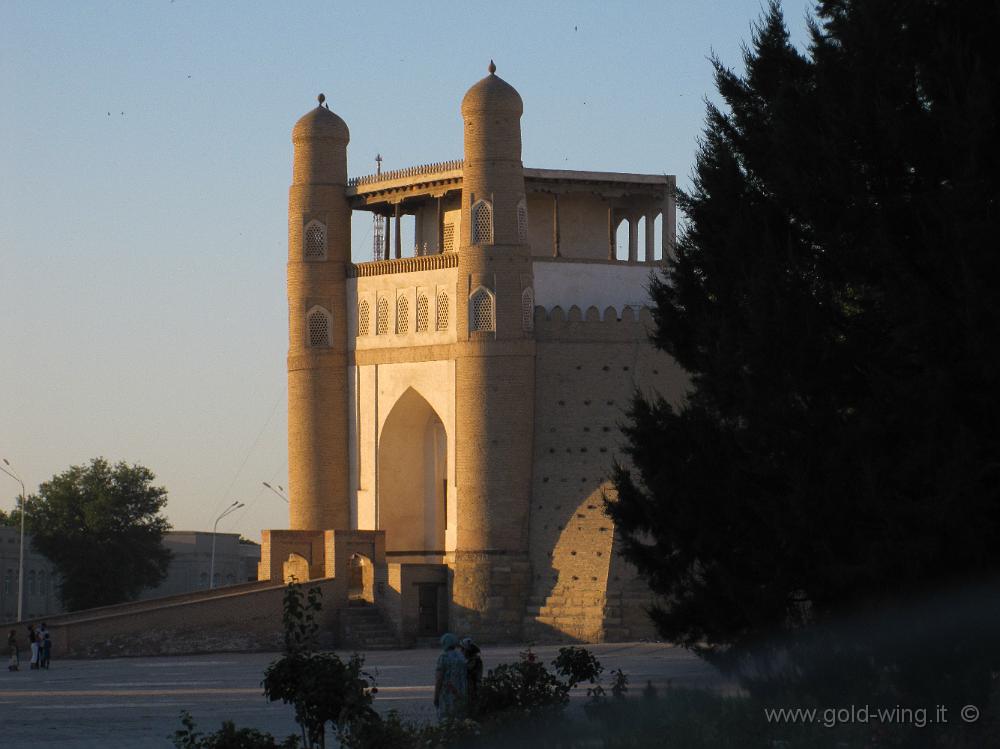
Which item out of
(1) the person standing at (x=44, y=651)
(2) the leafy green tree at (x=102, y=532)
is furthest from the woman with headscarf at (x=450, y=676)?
(2) the leafy green tree at (x=102, y=532)

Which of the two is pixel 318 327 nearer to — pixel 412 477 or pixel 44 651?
pixel 412 477

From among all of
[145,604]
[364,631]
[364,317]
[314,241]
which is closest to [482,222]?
[364,317]

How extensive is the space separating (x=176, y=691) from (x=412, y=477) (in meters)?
17.3

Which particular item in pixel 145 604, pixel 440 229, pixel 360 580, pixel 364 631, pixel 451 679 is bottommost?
pixel 451 679

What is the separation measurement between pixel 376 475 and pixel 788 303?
26.3 meters

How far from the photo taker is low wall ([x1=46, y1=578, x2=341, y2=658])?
3319 centimetres

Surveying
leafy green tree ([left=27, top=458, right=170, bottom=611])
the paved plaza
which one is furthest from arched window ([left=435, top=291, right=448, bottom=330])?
leafy green tree ([left=27, top=458, right=170, bottom=611])

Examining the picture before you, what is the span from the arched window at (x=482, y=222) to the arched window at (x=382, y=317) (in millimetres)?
3393

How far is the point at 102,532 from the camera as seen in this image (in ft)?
175

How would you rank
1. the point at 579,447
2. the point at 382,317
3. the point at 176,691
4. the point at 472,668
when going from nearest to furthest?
the point at 472,668 < the point at 176,691 < the point at 579,447 < the point at 382,317

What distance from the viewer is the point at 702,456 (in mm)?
13648

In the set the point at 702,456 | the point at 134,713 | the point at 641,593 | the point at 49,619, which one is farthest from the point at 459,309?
the point at 702,456

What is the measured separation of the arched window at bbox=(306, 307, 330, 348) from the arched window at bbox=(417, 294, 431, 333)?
220 cm

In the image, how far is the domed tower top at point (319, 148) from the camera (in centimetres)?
3900
